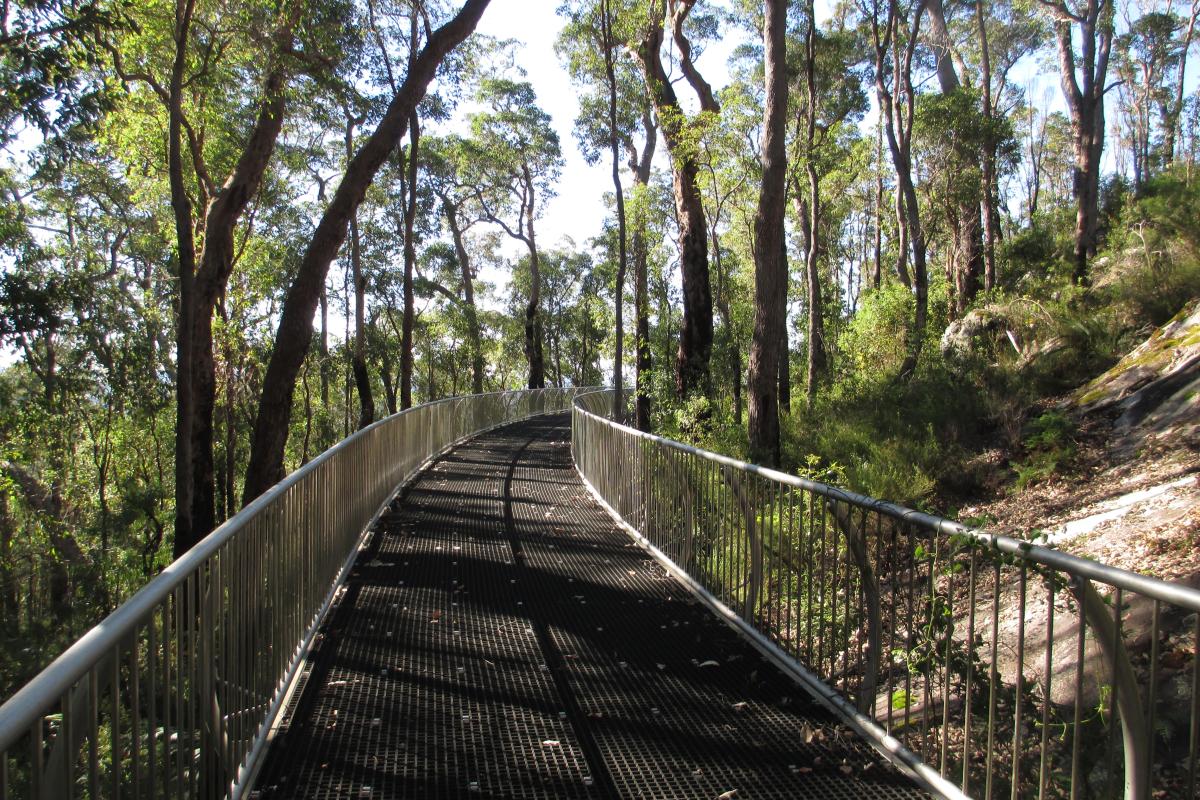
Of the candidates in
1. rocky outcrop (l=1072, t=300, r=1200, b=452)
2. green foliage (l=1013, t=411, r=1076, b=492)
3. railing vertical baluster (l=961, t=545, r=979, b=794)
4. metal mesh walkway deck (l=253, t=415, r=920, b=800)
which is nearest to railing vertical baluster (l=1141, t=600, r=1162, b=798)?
railing vertical baluster (l=961, t=545, r=979, b=794)

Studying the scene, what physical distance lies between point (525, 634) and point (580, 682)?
967mm

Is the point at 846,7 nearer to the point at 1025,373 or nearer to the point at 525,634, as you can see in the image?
the point at 1025,373

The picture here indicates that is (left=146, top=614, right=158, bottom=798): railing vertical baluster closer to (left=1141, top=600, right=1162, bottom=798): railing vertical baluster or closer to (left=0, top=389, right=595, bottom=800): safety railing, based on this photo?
(left=0, top=389, right=595, bottom=800): safety railing

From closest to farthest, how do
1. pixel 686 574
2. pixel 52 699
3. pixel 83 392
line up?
1. pixel 52 699
2. pixel 686 574
3. pixel 83 392

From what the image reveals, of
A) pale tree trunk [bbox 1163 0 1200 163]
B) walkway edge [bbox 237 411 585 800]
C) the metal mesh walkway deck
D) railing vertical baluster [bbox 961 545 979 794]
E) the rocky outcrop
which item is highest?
pale tree trunk [bbox 1163 0 1200 163]

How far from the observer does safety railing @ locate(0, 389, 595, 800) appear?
2045mm

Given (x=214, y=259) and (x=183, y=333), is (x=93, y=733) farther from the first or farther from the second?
(x=214, y=259)

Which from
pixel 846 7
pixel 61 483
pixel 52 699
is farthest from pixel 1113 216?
pixel 61 483

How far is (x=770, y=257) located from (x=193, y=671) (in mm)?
7481

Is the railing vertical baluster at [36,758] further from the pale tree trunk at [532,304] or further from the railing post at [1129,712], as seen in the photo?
the pale tree trunk at [532,304]

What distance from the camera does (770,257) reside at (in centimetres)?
916

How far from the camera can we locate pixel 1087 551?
5.62 metres

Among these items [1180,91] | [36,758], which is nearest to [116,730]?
[36,758]

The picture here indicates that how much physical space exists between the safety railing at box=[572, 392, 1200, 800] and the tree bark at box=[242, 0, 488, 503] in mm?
6285
